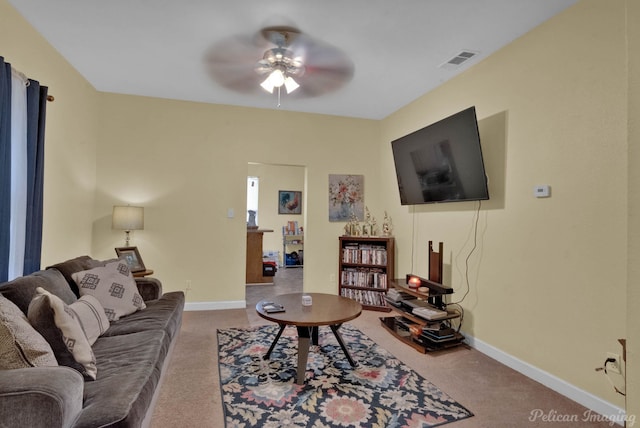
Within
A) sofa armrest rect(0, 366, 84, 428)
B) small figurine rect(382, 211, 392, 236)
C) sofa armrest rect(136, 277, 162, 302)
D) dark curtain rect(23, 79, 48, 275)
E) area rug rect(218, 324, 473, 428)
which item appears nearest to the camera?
sofa armrest rect(0, 366, 84, 428)

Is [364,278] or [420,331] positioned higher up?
[364,278]

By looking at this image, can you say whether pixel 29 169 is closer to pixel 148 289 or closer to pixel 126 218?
pixel 126 218

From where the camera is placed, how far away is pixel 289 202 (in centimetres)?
857

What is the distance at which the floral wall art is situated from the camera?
4820mm

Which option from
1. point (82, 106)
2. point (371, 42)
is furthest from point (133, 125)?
point (371, 42)

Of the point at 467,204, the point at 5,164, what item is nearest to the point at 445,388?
the point at 467,204

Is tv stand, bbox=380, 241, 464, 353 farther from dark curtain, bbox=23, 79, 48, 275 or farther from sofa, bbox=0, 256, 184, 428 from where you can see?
dark curtain, bbox=23, 79, 48, 275

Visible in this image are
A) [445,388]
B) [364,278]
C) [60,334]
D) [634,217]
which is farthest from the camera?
[364,278]

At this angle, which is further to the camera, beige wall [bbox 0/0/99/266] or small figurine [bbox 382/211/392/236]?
small figurine [bbox 382/211/392/236]

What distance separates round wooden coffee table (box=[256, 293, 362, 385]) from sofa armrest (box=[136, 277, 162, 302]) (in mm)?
1043

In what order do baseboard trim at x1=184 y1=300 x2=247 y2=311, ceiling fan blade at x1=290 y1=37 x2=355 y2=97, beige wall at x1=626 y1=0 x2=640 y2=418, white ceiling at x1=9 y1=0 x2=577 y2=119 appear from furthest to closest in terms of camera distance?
baseboard trim at x1=184 y1=300 x2=247 y2=311, ceiling fan blade at x1=290 y1=37 x2=355 y2=97, white ceiling at x1=9 y1=0 x2=577 y2=119, beige wall at x1=626 y1=0 x2=640 y2=418

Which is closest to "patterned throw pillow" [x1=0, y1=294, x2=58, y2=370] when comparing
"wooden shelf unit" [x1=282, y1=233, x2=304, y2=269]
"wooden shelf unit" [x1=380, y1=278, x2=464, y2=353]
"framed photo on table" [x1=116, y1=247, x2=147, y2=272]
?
"framed photo on table" [x1=116, y1=247, x2=147, y2=272]

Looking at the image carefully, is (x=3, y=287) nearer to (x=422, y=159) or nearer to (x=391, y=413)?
(x=391, y=413)

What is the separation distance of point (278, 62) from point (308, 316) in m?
→ 2.30
